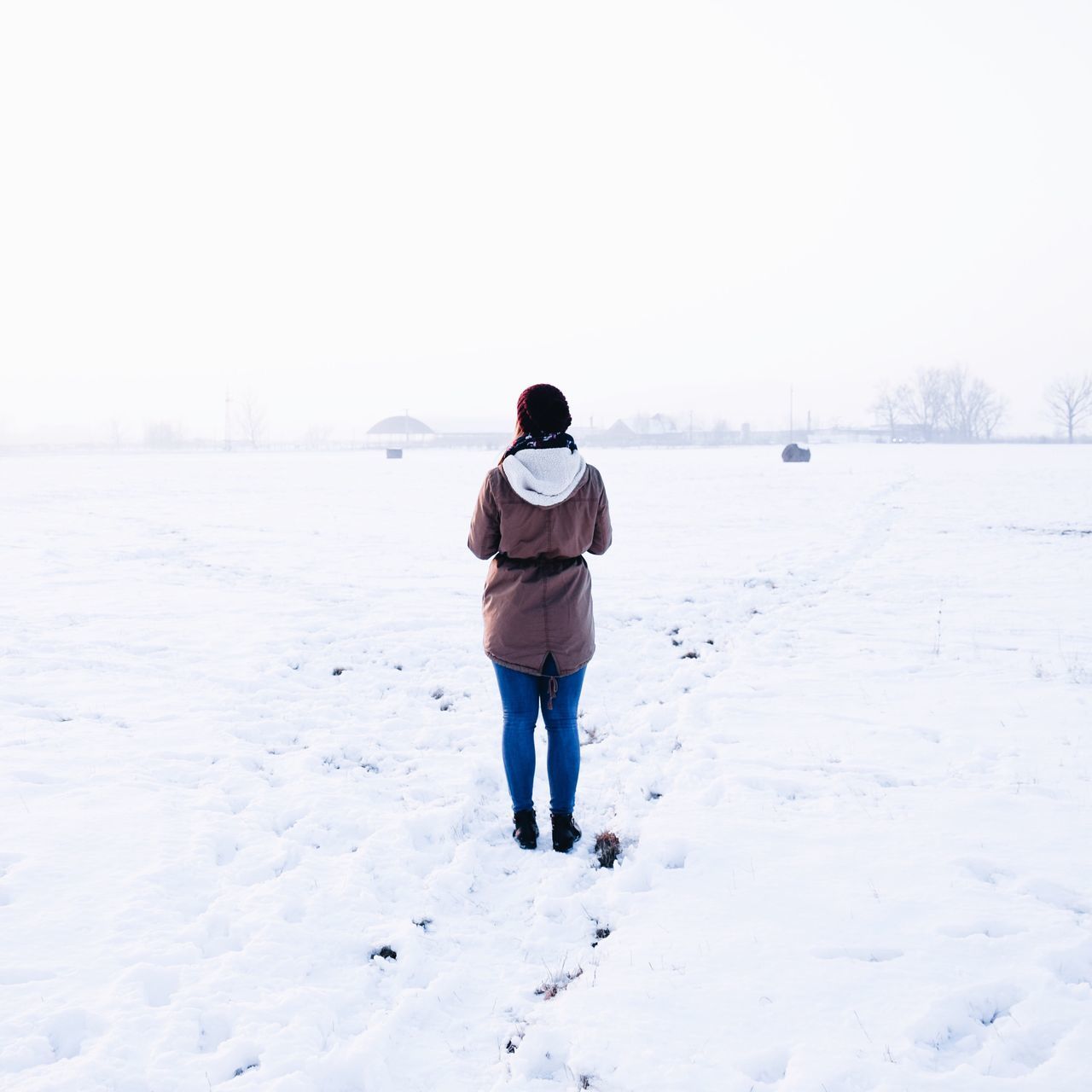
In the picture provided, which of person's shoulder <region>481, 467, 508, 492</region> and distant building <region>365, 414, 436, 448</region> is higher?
distant building <region>365, 414, 436, 448</region>

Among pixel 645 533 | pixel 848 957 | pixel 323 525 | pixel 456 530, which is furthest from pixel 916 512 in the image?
pixel 848 957

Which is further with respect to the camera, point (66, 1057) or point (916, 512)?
point (916, 512)

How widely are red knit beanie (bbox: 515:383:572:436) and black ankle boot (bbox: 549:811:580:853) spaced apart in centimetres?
205

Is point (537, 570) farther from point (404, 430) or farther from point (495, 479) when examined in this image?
point (404, 430)

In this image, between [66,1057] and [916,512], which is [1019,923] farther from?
[916,512]

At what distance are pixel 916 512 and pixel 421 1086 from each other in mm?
20810

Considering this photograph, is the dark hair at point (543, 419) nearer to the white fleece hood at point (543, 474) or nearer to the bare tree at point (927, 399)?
the white fleece hood at point (543, 474)

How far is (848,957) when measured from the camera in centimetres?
318

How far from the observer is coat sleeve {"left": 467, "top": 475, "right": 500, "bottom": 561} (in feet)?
12.7

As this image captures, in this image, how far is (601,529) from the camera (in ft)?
13.3

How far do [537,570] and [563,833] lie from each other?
1451 mm

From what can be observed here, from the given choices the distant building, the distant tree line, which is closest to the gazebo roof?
the distant building

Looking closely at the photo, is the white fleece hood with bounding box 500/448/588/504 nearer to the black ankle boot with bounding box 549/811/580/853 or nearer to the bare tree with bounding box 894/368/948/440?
the black ankle boot with bounding box 549/811/580/853

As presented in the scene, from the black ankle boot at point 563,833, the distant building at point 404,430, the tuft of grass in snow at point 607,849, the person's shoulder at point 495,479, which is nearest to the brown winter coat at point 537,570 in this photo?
the person's shoulder at point 495,479
